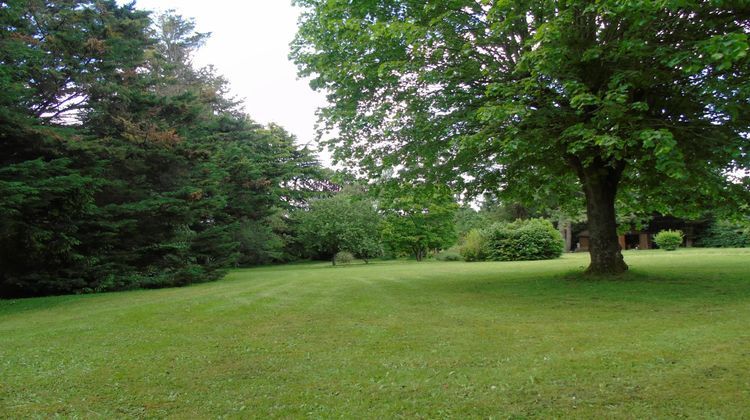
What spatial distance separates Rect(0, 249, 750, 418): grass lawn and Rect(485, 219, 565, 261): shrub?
1773cm

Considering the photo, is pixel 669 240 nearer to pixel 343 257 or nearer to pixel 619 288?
pixel 343 257

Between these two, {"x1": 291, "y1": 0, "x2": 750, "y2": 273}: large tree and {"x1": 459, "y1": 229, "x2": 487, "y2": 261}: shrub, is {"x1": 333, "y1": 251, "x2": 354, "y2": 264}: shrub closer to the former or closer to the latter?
{"x1": 459, "y1": 229, "x2": 487, "y2": 261}: shrub

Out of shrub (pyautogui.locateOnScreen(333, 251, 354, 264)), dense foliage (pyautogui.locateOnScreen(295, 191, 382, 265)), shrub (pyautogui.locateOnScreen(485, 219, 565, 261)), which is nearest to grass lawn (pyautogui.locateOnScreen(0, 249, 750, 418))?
shrub (pyautogui.locateOnScreen(485, 219, 565, 261))

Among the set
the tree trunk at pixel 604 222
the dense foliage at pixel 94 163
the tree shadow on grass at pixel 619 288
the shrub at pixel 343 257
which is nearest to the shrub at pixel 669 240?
the shrub at pixel 343 257

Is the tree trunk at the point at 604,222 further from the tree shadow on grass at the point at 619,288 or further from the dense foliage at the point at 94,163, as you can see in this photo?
the dense foliage at the point at 94,163

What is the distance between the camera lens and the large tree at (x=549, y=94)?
327 inches

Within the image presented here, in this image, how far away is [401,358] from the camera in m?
5.41

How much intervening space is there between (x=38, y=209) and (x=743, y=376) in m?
15.7

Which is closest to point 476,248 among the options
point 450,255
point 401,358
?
point 450,255

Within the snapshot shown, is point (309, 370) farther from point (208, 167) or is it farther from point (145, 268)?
point (208, 167)

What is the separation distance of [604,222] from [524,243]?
16080 millimetres

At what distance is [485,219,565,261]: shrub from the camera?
27.7 meters

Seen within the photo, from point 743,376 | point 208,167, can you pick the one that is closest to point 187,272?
point 208,167

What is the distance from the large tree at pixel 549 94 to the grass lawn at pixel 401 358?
295 cm
